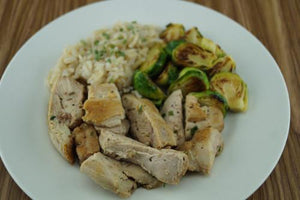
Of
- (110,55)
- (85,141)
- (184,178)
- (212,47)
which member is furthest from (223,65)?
(85,141)

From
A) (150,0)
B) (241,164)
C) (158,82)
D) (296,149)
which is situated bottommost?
(296,149)

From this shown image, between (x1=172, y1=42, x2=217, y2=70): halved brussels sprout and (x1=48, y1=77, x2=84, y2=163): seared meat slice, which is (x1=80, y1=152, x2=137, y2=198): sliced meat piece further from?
(x1=172, y1=42, x2=217, y2=70): halved brussels sprout

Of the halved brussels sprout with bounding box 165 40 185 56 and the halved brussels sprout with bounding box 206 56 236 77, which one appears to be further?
the halved brussels sprout with bounding box 165 40 185 56

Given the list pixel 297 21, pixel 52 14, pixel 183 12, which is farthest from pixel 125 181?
pixel 297 21

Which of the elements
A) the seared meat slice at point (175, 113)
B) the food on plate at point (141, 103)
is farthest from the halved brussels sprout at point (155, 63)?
the seared meat slice at point (175, 113)

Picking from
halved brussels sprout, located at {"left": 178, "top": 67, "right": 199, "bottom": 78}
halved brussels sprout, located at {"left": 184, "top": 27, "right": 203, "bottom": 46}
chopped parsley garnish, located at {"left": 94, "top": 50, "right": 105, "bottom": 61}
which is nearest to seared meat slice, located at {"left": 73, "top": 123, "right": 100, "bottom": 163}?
chopped parsley garnish, located at {"left": 94, "top": 50, "right": 105, "bottom": 61}

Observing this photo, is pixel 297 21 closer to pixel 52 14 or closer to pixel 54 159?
pixel 52 14
